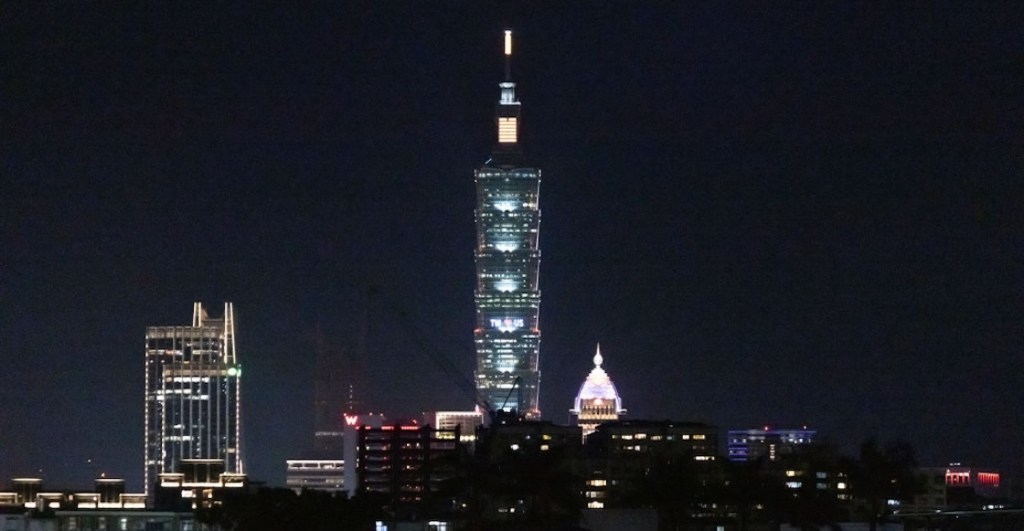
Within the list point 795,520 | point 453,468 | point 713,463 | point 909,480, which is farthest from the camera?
point 713,463

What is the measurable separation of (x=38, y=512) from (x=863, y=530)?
202 feet

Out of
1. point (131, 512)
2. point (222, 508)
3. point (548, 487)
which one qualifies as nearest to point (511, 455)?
point (548, 487)

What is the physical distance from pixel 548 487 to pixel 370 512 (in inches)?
783

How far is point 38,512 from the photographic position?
166000 millimetres

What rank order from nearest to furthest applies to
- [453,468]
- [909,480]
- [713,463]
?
1. [453,468]
2. [909,480]
3. [713,463]

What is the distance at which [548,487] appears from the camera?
13225 centimetres

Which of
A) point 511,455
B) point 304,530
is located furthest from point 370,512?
point 511,455

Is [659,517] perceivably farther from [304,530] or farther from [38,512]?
[38,512]

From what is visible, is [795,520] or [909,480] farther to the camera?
[909,480]

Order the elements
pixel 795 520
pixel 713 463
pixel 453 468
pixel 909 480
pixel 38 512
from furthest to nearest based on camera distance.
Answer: pixel 713 463
pixel 38 512
pixel 909 480
pixel 795 520
pixel 453 468

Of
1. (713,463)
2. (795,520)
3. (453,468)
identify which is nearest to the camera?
(453,468)

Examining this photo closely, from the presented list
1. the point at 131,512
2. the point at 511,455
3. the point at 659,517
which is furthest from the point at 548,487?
the point at 131,512

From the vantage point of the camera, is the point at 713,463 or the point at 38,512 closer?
the point at 38,512

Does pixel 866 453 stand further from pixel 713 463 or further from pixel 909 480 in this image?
pixel 713 463
